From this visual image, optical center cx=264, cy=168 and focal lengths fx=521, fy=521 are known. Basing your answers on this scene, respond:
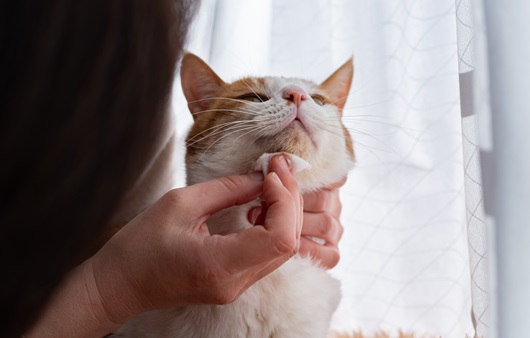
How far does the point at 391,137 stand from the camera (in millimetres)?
1176

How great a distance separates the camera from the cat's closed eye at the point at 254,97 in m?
1.00

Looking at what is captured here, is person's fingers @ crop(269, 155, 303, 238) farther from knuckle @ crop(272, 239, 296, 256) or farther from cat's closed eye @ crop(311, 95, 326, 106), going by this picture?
cat's closed eye @ crop(311, 95, 326, 106)

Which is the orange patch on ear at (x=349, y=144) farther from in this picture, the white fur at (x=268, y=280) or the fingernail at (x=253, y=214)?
the fingernail at (x=253, y=214)

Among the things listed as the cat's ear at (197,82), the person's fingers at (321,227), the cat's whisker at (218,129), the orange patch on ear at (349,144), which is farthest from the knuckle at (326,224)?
the cat's ear at (197,82)

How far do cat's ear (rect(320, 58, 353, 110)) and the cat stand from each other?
0.09 m

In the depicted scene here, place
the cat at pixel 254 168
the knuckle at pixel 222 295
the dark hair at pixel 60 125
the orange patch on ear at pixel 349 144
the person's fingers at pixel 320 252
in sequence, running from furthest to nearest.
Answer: the orange patch on ear at pixel 349 144 → the person's fingers at pixel 320 252 → the cat at pixel 254 168 → the knuckle at pixel 222 295 → the dark hair at pixel 60 125

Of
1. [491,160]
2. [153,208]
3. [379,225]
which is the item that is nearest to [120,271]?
[153,208]

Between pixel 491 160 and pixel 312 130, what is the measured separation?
316 millimetres

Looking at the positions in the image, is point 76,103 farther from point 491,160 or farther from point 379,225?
point 379,225

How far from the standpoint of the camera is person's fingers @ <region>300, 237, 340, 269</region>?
3.20 feet

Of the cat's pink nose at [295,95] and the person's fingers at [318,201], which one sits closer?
the cat's pink nose at [295,95]

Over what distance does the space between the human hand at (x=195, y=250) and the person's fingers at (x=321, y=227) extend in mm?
216

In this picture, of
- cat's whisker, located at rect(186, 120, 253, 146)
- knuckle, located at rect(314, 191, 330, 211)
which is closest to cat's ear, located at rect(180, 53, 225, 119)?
cat's whisker, located at rect(186, 120, 253, 146)

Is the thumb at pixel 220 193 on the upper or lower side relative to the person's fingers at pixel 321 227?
upper
